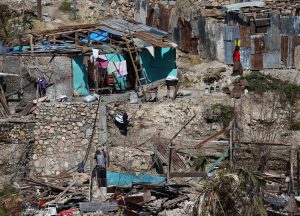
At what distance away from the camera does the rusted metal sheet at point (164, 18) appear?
2697 cm

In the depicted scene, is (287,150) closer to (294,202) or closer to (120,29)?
(294,202)

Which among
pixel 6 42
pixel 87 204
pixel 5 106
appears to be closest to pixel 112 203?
pixel 87 204

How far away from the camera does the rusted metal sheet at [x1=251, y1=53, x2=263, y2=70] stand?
82.9ft

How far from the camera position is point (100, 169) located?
19859 millimetres

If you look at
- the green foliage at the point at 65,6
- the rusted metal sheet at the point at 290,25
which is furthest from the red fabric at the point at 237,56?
the green foliage at the point at 65,6

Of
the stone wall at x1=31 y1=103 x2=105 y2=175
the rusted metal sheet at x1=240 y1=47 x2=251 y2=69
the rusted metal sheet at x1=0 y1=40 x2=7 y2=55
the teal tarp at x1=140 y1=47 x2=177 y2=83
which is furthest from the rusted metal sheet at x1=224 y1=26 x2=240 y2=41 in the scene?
the rusted metal sheet at x1=0 y1=40 x2=7 y2=55

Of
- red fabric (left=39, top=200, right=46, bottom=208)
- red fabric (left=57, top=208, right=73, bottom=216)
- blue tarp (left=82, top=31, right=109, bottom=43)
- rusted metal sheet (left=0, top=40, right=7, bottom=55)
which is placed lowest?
red fabric (left=57, top=208, right=73, bottom=216)

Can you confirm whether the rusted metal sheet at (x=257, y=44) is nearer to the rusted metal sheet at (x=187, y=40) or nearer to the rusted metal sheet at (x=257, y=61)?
the rusted metal sheet at (x=257, y=61)

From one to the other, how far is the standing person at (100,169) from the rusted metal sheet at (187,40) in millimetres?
6829

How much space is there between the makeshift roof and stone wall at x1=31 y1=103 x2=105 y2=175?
6.33 ft

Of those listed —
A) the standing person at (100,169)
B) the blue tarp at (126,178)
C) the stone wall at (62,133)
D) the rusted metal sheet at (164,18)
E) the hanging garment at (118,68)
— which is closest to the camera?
the blue tarp at (126,178)

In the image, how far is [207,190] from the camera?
1550cm

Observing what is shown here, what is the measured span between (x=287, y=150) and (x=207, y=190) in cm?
493

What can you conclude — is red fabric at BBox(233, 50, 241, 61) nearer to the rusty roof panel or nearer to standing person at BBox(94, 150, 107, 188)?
the rusty roof panel
